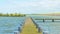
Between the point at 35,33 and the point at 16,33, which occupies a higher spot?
the point at 16,33

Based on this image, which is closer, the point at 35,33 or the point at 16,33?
the point at 16,33

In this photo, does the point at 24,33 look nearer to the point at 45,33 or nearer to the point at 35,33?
the point at 35,33

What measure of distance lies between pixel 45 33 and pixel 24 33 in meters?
4.08

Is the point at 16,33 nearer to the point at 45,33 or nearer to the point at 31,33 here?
the point at 45,33

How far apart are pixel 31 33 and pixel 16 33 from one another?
390 cm

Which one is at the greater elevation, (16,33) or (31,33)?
(16,33)

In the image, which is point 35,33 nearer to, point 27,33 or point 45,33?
point 27,33

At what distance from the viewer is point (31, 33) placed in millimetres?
16297

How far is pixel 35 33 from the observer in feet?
54.3

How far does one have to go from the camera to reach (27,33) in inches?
635

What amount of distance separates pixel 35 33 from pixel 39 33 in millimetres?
344

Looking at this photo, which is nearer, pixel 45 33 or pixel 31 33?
pixel 45 33

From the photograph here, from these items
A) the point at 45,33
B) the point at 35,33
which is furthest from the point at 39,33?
the point at 45,33

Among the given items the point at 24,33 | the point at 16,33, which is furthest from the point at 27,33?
the point at 16,33
